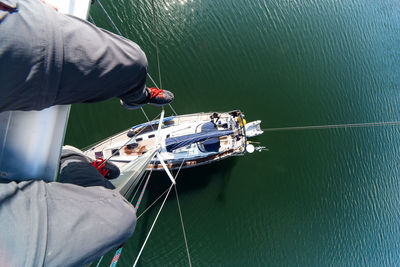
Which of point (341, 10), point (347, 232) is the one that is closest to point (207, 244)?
point (347, 232)

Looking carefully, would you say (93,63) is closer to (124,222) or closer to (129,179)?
(124,222)

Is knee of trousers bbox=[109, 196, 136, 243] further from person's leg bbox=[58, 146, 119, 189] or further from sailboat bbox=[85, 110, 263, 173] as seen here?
sailboat bbox=[85, 110, 263, 173]

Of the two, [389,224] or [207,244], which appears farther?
[389,224]

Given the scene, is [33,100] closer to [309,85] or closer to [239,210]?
[239,210]

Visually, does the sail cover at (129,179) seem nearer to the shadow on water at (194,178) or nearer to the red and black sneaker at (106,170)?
the red and black sneaker at (106,170)

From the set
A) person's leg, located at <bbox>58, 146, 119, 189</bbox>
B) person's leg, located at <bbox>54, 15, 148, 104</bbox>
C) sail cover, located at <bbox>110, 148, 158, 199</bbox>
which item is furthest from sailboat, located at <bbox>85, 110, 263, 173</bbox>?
person's leg, located at <bbox>54, 15, 148, 104</bbox>
